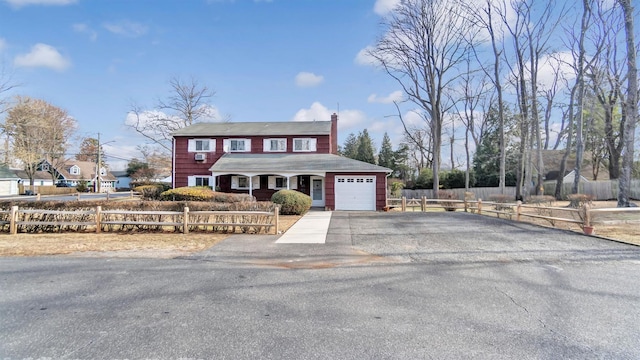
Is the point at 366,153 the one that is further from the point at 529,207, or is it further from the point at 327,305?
the point at 327,305

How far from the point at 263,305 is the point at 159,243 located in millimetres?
5731

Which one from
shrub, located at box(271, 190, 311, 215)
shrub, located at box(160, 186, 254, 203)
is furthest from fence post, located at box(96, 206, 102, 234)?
shrub, located at box(271, 190, 311, 215)

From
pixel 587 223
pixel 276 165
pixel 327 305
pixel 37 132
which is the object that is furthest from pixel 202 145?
pixel 37 132

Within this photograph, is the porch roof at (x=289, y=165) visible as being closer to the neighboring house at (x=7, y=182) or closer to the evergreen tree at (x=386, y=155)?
the evergreen tree at (x=386, y=155)

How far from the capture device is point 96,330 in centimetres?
352

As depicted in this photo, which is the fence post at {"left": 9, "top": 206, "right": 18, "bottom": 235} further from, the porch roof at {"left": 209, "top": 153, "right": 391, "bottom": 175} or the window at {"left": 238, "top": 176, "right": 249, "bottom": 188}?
the window at {"left": 238, "top": 176, "right": 249, "bottom": 188}

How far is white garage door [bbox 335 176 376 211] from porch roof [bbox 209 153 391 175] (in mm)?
614

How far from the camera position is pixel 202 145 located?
80.1 ft

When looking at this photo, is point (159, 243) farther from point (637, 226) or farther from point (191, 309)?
point (637, 226)

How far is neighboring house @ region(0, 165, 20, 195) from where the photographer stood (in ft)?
136

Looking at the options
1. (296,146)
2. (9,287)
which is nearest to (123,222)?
(9,287)

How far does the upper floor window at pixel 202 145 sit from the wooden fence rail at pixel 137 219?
553 inches

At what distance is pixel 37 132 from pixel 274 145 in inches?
1505

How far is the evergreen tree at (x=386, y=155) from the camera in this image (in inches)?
1958
